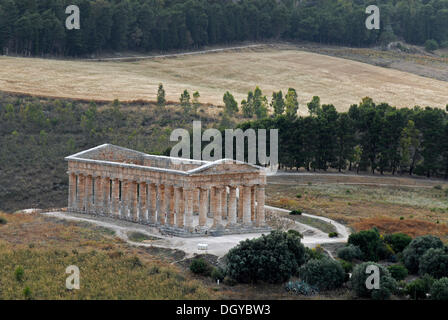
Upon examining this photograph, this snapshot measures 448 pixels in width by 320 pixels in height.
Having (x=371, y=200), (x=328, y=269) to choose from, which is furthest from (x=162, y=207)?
(x=371, y=200)

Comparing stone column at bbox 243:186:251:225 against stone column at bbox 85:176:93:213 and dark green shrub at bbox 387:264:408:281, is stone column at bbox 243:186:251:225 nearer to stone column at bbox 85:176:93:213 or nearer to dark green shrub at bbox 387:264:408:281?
stone column at bbox 85:176:93:213

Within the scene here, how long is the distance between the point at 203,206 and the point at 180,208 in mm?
2259

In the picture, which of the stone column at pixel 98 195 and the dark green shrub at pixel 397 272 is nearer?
the dark green shrub at pixel 397 272

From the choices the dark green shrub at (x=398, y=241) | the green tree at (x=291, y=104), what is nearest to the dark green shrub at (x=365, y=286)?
the dark green shrub at (x=398, y=241)

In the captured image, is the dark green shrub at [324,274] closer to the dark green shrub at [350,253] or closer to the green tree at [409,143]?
the dark green shrub at [350,253]

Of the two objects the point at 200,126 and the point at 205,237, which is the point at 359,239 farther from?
the point at 200,126

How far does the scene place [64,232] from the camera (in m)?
83.8

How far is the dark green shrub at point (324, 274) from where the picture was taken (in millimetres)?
69188

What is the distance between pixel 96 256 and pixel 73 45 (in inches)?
4373

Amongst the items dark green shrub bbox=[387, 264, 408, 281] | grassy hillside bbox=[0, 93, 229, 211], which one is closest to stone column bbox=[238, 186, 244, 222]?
dark green shrub bbox=[387, 264, 408, 281]

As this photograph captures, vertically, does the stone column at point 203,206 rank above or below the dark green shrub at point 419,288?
above

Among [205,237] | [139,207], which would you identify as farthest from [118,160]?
[205,237]

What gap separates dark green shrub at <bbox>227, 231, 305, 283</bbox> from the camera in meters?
70.6

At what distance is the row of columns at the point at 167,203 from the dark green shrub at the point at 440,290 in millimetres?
22882
